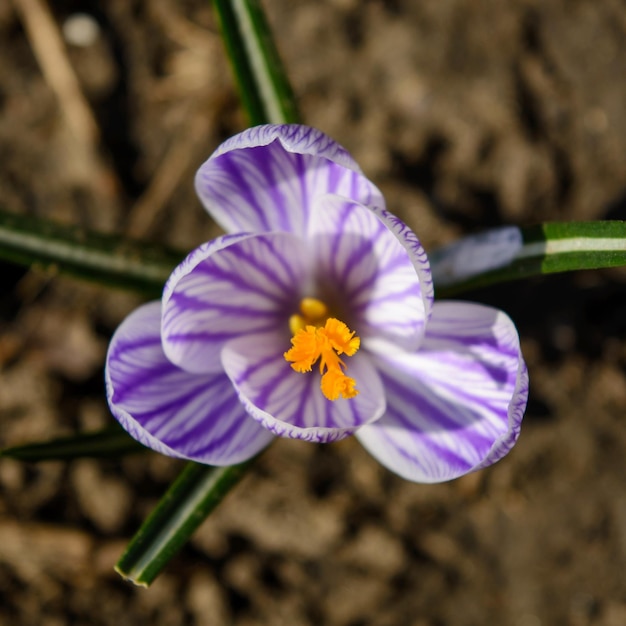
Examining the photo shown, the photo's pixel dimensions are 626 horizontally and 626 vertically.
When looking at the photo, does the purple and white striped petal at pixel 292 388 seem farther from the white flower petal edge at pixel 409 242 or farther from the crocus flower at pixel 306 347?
the white flower petal edge at pixel 409 242

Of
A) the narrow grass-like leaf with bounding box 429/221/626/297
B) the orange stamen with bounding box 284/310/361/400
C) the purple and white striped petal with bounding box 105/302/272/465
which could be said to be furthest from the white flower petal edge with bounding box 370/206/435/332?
the purple and white striped petal with bounding box 105/302/272/465

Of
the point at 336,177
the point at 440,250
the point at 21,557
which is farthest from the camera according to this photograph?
the point at 21,557

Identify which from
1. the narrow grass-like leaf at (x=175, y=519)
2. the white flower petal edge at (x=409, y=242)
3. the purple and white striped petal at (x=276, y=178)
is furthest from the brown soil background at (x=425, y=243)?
the white flower petal edge at (x=409, y=242)

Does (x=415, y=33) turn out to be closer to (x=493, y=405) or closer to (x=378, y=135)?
(x=378, y=135)

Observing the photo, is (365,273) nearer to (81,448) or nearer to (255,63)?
(255,63)

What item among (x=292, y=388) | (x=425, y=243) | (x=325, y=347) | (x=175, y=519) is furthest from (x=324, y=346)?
(x=425, y=243)

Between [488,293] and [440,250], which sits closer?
[440,250]

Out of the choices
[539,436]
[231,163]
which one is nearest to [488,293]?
[539,436]
